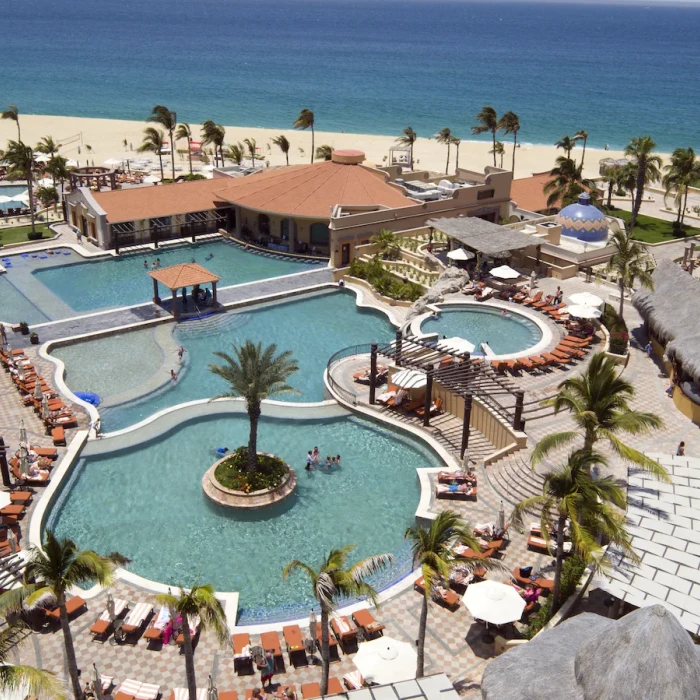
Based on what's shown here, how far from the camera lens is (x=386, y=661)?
1980cm

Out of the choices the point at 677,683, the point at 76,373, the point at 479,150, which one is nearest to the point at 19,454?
the point at 76,373

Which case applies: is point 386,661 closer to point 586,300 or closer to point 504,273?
point 586,300

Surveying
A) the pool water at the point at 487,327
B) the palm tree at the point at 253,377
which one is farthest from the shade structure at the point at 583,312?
the palm tree at the point at 253,377

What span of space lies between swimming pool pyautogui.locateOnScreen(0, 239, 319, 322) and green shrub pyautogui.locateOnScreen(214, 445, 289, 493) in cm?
2109

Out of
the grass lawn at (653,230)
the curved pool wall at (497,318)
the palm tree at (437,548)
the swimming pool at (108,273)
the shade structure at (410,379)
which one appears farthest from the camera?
the grass lawn at (653,230)

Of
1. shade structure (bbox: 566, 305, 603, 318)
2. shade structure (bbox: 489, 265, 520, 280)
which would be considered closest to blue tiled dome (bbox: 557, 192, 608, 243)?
shade structure (bbox: 489, 265, 520, 280)

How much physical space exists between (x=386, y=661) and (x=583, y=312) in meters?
26.1

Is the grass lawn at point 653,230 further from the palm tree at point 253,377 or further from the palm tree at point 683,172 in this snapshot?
the palm tree at point 253,377

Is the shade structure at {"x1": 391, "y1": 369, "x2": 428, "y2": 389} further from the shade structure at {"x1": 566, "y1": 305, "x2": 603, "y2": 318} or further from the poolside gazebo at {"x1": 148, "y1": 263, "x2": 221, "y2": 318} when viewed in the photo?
the poolside gazebo at {"x1": 148, "y1": 263, "x2": 221, "y2": 318}

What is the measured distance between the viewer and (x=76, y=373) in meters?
39.1

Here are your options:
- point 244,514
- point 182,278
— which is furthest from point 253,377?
point 182,278

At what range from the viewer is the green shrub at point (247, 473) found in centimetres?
2886

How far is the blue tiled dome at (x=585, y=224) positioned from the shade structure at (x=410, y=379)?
86.7 ft

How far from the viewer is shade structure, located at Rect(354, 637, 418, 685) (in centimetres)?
1947
